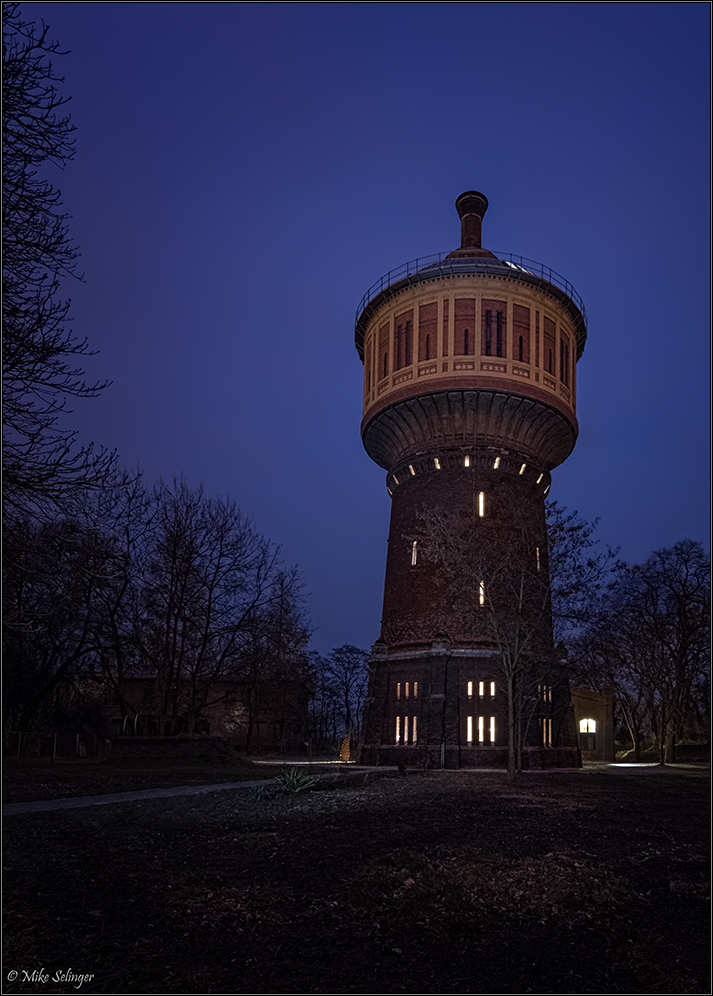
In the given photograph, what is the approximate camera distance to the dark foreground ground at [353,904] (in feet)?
17.7

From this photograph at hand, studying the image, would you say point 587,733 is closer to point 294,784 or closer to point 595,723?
point 595,723

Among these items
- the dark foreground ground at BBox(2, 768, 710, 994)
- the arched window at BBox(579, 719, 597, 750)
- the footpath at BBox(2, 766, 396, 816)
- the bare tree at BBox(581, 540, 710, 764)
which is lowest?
the arched window at BBox(579, 719, 597, 750)

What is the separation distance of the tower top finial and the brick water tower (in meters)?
2.93

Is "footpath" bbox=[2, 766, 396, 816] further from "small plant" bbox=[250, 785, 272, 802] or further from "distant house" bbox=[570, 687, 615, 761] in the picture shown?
"distant house" bbox=[570, 687, 615, 761]

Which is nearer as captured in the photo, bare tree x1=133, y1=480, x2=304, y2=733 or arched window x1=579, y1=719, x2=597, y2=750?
bare tree x1=133, y1=480, x2=304, y2=733

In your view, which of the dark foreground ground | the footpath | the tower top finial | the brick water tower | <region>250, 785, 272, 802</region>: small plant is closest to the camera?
the dark foreground ground

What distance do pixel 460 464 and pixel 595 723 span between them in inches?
1152

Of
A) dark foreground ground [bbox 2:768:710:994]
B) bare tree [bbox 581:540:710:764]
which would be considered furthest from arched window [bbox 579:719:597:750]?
dark foreground ground [bbox 2:768:710:994]

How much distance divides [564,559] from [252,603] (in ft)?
50.2

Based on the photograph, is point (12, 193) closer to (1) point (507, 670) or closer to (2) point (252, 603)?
(1) point (507, 670)

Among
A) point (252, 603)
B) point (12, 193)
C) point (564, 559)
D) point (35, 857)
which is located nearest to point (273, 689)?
point (252, 603)

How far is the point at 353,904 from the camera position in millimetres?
7152

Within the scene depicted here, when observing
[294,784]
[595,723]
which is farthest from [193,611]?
[595,723]

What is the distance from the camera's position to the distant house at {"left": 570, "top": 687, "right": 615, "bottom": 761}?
51.2 metres
